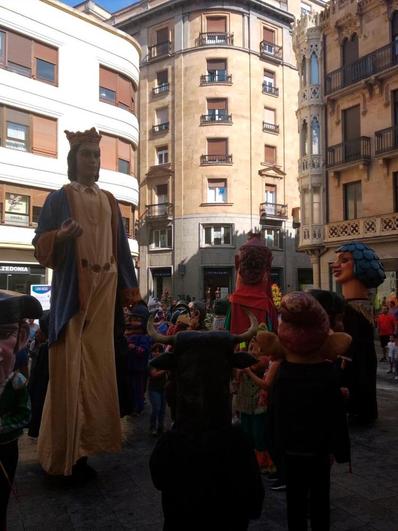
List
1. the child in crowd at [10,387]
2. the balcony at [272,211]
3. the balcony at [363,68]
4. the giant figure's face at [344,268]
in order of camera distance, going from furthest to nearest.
A: the balcony at [272,211] → the balcony at [363,68] → the giant figure's face at [344,268] → the child in crowd at [10,387]

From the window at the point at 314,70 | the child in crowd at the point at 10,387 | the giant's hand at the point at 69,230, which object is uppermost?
the window at the point at 314,70

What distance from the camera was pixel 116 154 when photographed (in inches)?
868

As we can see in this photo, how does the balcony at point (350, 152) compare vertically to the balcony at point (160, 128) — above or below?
below

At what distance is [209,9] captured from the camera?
101ft

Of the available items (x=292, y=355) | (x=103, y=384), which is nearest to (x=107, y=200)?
(x=103, y=384)

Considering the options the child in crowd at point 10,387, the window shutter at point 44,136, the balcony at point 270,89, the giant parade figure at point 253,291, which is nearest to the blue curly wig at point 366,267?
the giant parade figure at point 253,291

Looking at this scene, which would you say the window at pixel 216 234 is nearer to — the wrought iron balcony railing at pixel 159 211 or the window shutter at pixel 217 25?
the wrought iron balcony railing at pixel 159 211

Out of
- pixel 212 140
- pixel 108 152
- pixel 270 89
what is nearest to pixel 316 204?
pixel 212 140

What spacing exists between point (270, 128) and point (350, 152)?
9.83 m

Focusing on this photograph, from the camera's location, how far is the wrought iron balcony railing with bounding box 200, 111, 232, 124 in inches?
1195

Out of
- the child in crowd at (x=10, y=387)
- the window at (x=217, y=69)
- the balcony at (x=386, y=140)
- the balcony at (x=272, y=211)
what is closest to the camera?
the child in crowd at (x=10, y=387)

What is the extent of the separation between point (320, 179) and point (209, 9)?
44.8 ft

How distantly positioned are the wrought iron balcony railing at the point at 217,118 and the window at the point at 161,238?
6.50 meters

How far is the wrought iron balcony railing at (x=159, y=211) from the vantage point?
31000mm
